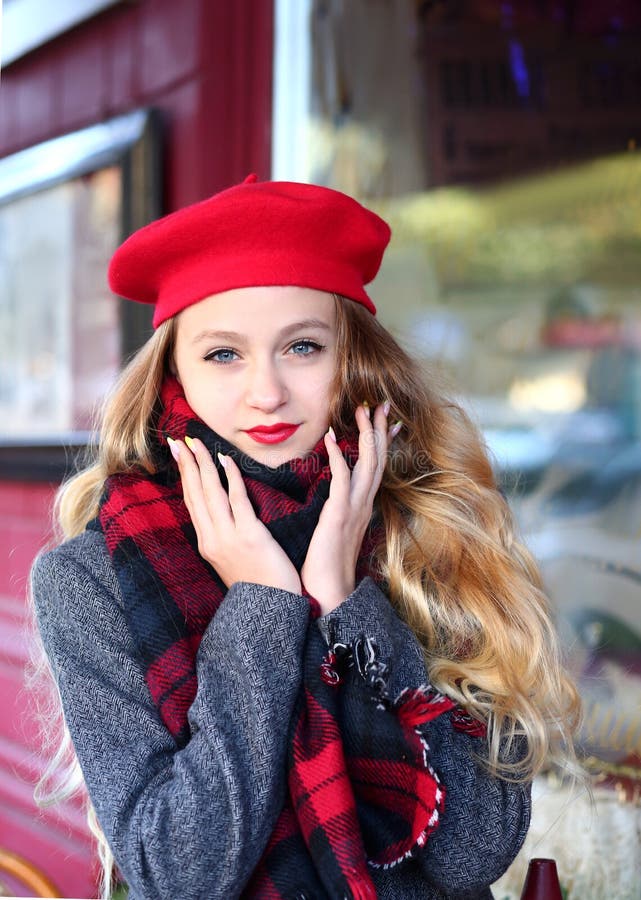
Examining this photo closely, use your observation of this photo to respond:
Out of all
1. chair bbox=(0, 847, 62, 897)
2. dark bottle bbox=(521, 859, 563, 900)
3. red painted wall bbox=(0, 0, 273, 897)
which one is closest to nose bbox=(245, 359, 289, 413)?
dark bottle bbox=(521, 859, 563, 900)

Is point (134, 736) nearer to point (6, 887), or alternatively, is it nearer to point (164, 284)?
point (164, 284)

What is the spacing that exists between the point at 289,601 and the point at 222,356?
37 cm

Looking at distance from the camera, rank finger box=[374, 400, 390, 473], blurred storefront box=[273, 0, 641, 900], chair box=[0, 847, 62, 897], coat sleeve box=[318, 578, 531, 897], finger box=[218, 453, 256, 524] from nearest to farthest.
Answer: coat sleeve box=[318, 578, 531, 897]
finger box=[218, 453, 256, 524]
finger box=[374, 400, 390, 473]
chair box=[0, 847, 62, 897]
blurred storefront box=[273, 0, 641, 900]

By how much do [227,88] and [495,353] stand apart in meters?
1.28

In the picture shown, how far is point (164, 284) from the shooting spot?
4.81 ft

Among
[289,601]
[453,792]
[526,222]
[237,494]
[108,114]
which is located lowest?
[453,792]

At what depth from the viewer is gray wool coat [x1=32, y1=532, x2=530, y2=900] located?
3.65 ft

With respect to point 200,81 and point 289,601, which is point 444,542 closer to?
point 289,601

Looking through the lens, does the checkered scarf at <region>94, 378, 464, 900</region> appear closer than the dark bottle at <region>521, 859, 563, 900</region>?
Yes

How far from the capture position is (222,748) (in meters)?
1.14

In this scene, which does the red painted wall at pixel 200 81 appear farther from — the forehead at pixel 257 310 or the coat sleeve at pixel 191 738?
the coat sleeve at pixel 191 738

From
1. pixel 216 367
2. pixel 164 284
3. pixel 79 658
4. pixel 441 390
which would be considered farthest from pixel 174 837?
pixel 441 390

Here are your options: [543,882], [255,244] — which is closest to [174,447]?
[255,244]

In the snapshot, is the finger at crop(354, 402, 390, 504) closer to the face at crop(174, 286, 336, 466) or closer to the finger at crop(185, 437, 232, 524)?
the face at crop(174, 286, 336, 466)
